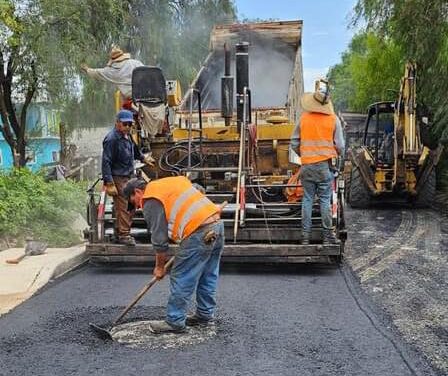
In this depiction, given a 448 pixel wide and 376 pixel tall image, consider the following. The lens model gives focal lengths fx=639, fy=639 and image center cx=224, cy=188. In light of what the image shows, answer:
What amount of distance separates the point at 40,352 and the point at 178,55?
13596 mm

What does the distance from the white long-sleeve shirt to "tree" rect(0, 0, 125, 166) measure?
3.17 m

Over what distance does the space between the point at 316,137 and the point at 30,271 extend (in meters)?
3.19

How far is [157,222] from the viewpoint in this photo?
4430mm

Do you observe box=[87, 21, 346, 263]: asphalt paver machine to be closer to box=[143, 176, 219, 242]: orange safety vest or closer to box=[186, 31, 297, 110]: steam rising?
box=[186, 31, 297, 110]: steam rising

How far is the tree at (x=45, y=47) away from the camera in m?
11.3

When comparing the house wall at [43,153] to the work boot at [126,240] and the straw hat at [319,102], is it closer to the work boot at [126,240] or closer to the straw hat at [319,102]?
the work boot at [126,240]

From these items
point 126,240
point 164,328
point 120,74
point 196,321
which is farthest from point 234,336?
point 120,74

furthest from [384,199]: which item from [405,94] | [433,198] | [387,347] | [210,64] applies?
[387,347]

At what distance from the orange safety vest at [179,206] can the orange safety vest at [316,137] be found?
2374 millimetres

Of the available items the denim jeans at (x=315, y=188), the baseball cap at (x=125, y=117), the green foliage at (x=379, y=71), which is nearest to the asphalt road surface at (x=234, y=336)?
the denim jeans at (x=315, y=188)

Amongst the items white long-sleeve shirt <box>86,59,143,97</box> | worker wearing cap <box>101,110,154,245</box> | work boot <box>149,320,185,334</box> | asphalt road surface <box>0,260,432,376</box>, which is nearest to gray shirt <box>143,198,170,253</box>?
work boot <box>149,320,185,334</box>

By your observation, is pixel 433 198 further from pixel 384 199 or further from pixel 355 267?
pixel 355 267

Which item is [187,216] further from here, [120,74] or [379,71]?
[379,71]

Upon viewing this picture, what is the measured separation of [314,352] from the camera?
4.13m
